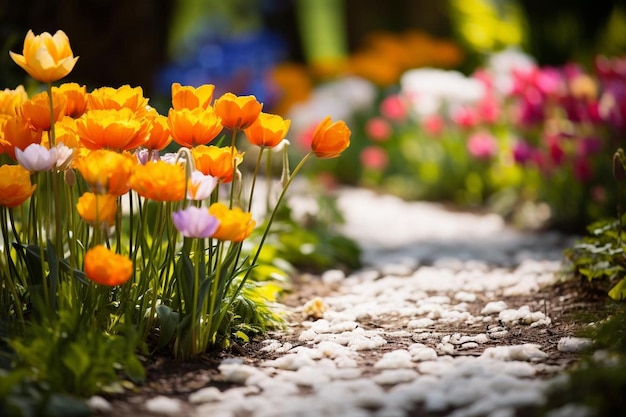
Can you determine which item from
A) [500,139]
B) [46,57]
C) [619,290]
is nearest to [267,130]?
[46,57]

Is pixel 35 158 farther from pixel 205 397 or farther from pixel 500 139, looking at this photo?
pixel 500 139

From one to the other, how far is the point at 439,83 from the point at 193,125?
13.1ft

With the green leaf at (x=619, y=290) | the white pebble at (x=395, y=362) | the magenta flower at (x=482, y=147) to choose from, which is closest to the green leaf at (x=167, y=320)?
the white pebble at (x=395, y=362)

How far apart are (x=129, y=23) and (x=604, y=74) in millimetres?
2804

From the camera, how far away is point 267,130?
236 cm

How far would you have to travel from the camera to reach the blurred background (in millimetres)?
4625

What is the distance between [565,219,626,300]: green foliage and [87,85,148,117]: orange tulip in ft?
5.25

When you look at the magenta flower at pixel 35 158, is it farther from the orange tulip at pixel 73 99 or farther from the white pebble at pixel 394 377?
the white pebble at pixel 394 377

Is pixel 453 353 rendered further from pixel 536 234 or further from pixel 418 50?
→ pixel 418 50

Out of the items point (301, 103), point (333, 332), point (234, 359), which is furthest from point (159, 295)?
point (301, 103)

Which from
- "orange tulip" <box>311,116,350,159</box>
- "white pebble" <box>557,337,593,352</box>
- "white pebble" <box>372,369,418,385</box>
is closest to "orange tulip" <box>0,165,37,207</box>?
"orange tulip" <box>311,116,350,159</box>

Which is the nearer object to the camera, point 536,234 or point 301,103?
point 536,234

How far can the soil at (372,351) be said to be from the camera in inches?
82.2

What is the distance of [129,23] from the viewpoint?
4.98m
